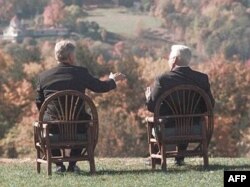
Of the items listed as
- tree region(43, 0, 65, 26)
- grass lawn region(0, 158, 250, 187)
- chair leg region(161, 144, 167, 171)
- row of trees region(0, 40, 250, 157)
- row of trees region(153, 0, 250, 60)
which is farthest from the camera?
tree region(43, 0, 65, 26)

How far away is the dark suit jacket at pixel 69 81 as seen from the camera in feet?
28.8

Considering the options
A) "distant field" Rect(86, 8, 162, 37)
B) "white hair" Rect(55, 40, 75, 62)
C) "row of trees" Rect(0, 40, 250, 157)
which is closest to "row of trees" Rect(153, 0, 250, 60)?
"distant field" Rect(86, 8, 162, 37)

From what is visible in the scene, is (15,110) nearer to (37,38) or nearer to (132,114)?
(132,114)

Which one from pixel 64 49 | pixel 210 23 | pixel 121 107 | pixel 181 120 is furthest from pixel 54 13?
pixel 181 120

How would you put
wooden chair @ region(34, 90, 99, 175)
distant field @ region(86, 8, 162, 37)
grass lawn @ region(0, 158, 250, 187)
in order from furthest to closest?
distant field @ region(86, 8, 162, 37), wooden chair @ region(34, 90, 99, 175), grass lawn @ region(0, 158, 250, 187)

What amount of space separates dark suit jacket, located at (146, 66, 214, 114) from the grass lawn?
80cm

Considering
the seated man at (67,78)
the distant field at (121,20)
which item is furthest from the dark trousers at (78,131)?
the distant field at (121,20)

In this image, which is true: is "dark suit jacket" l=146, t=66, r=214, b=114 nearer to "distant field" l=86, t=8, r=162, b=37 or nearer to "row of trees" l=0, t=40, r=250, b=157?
"row of trees" l=0, t=40, r=250, b=157

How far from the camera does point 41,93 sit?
8914mm

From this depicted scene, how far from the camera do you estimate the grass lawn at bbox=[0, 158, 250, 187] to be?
765 cm

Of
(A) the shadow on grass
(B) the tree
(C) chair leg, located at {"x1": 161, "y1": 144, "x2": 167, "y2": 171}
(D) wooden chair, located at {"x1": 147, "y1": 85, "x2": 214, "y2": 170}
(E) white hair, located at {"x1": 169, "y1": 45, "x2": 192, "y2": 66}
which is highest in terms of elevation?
(E) white hair, located at {"x1": 169, "y1": 45, "x2": 192, "y2": 66}

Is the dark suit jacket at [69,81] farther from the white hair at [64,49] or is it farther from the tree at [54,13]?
the tree at [54,13]

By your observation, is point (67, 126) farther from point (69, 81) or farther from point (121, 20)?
point (121, 20)

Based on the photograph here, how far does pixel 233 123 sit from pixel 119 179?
4557 cm
